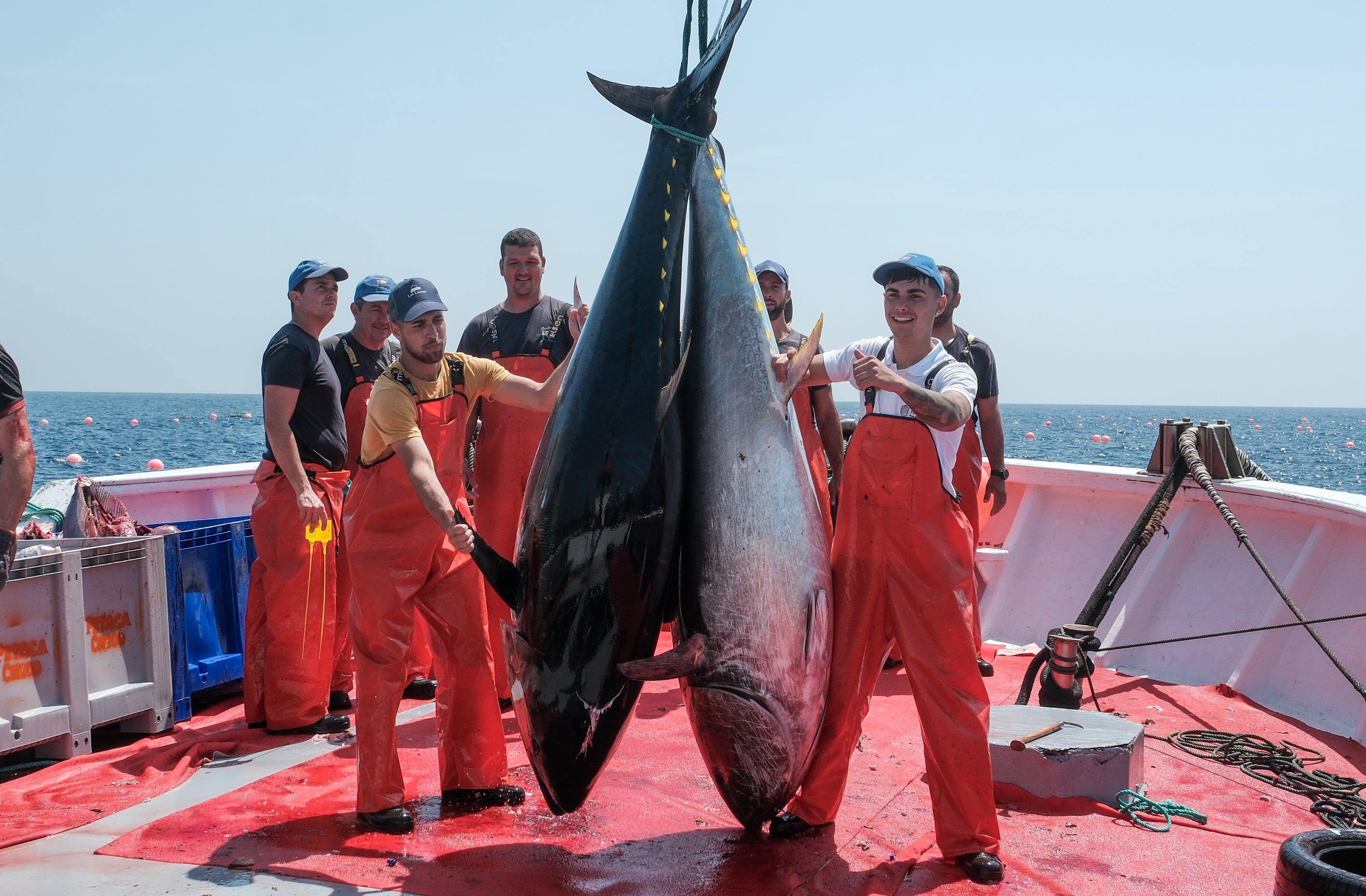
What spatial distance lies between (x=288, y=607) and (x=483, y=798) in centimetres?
144

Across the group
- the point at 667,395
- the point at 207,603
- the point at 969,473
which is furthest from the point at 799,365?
the point at 207,603

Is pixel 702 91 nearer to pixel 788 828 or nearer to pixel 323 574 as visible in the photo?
pixel 788 828

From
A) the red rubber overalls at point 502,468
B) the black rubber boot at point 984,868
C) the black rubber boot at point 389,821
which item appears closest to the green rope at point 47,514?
the red rubber overalls at point 502,468

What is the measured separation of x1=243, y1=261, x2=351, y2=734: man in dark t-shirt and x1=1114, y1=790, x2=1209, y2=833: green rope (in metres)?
3.01

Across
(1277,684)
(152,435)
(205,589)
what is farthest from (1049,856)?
(152,435)

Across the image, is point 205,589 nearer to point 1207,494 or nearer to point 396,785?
point 396,785

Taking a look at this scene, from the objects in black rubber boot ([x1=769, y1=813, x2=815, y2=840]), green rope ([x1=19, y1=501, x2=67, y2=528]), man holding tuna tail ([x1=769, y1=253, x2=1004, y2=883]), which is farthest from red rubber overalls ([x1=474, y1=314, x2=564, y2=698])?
green rope ([x1=19, y1=501, x2=67, y2=528])

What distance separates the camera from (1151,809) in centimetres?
353

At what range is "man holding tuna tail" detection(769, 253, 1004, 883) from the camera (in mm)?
3035

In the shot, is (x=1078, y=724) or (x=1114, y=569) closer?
(x=1078, y=724)

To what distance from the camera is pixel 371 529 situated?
3.32 m

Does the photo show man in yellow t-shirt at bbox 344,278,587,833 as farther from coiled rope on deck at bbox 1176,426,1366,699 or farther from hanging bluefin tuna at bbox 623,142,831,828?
coiled rope on deck at bbox 1176,426,1366,699

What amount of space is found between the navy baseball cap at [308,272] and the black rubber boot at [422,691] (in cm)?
187

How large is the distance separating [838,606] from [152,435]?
2324 inches
